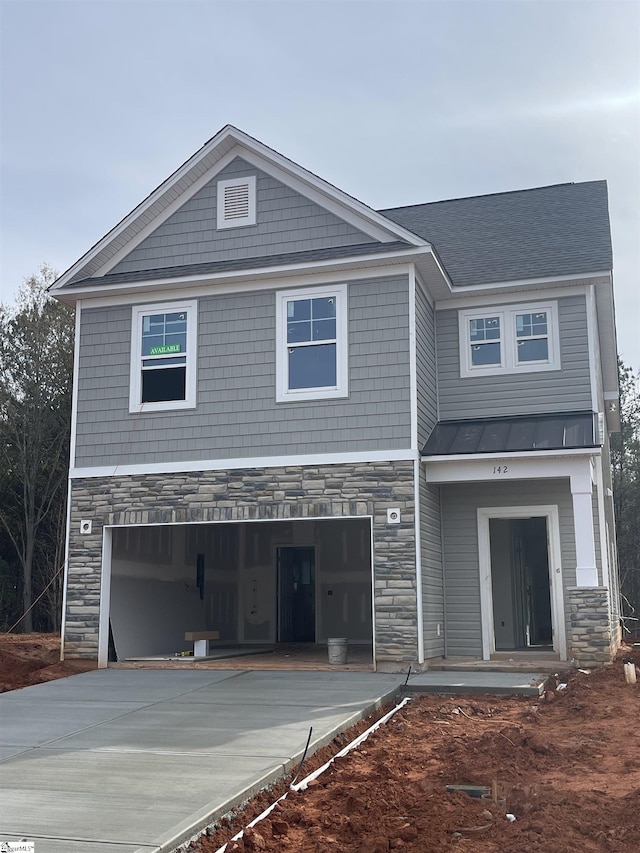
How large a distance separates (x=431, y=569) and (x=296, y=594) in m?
5.91

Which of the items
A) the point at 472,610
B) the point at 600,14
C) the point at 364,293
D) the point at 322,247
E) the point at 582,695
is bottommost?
the point at 582,695

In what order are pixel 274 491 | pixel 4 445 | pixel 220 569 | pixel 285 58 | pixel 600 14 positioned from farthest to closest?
pixel 4 445
pixel 220 569
pixel 274 491
pixel 285 58
pixel 600 14

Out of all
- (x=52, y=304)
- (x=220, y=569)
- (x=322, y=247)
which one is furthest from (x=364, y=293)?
(x=52, y=304)

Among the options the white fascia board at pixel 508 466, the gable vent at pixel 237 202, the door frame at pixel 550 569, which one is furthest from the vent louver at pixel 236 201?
the door frame at pixel 550 569

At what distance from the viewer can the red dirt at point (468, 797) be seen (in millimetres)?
4742

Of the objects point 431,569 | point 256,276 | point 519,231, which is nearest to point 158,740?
point 431,569

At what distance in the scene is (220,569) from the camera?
17422mm

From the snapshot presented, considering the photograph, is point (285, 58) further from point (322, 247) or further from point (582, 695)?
point (582, 695)

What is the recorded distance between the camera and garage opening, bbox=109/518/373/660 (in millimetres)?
15531

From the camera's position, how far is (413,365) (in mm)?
12055

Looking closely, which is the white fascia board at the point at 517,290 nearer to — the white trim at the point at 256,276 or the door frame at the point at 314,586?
the white trim at the point at 256,276

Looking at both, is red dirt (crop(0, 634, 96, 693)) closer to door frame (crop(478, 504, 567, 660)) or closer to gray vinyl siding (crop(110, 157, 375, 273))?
door frame (crop(478, 504, 567, 660))

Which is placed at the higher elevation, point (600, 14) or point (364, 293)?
point (600, 14)

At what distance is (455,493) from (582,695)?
178 inches
